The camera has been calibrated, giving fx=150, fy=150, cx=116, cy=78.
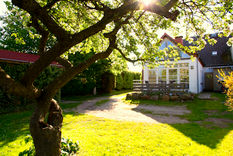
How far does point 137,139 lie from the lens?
16.8 feet

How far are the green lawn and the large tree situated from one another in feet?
5.78

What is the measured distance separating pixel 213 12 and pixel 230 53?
19898mm

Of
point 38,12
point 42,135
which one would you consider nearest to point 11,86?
point 42,135

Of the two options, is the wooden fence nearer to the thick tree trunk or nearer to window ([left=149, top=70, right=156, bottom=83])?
window ([left=149, top=70, right=156, bottom=83])

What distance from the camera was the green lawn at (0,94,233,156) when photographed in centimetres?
428

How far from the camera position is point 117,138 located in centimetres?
517

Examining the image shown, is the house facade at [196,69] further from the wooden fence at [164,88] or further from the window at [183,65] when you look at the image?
the wooden fence at [164,88]

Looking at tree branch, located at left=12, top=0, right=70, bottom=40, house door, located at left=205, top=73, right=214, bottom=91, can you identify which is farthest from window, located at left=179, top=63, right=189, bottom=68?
tree branch, located at left=12, top=0, right=70, bottom=40

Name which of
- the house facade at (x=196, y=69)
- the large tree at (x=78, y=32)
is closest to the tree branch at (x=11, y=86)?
the large tree at (x=78, y=32)

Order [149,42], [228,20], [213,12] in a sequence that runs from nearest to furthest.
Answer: [228,20], [213,12], [149,42]

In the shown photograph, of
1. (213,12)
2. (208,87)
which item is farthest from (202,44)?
(208,87)

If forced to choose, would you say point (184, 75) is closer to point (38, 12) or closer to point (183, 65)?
point (183, 65)

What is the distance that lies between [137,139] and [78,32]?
13.0 ft

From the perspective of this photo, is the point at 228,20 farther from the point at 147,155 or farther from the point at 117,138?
the point at 117,138
